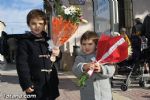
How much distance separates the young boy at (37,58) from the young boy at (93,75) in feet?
1.17

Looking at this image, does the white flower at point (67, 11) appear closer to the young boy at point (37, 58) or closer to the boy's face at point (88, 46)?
the young boy at point (37, 58)

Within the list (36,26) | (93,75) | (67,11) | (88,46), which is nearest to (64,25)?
(67,11)

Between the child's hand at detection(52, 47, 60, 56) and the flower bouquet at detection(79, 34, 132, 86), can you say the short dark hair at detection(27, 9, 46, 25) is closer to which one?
the child's hand at detection(52, 47, 60, 56)

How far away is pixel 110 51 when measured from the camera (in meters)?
4.81

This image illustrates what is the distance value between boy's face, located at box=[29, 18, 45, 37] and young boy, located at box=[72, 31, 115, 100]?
20.3 inches

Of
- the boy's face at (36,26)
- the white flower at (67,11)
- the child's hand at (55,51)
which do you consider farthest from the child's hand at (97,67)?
the white flower at (67,11)

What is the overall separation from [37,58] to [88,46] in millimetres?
600

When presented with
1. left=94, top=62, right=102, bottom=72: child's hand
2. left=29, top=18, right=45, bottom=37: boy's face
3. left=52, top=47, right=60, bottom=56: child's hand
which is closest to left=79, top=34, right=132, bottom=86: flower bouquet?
left=94, top=62, right=102, bottom=72: child's hand

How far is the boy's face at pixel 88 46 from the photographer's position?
16.3 feet

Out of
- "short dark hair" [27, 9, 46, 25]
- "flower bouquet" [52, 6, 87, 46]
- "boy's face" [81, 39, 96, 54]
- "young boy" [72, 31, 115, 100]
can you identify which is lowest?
"young boy" [72, 31, 115, 100]

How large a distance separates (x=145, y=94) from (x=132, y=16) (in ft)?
25.0

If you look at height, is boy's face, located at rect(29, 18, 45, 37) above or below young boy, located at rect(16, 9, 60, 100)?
Result: above

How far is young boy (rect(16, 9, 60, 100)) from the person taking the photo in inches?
203

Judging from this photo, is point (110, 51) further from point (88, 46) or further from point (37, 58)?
point (37, 58)
